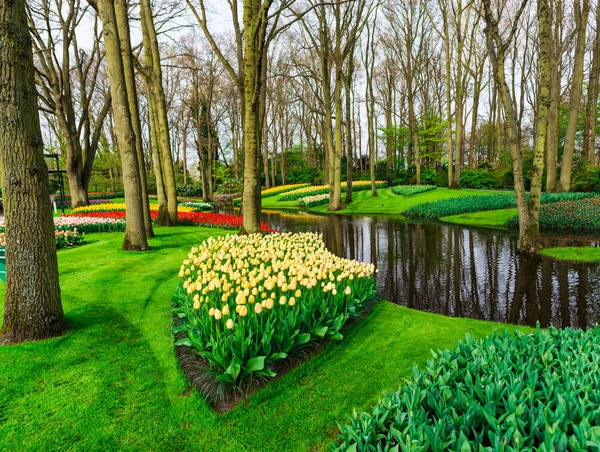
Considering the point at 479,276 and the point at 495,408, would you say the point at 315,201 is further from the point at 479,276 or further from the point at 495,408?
the point at 495,408

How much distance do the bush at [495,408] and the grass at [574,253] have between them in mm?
7542

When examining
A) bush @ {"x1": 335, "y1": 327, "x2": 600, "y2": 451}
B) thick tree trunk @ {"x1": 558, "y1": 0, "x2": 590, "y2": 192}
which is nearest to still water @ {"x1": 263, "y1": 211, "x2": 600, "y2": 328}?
bush @ {"x1": 335, "y1": 327, "x2": 600, "y2": 451}

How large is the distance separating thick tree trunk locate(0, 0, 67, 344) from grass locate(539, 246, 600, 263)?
10.9 meters

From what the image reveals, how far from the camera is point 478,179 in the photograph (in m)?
30.6

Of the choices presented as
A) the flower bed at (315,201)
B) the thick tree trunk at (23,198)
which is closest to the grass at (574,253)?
the thick tree trunk at (23,198)

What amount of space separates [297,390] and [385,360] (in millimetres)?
1081

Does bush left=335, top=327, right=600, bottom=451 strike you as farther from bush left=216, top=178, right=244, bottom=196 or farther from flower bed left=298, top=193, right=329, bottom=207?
bush left=216, top=178, right=244, bottom=196

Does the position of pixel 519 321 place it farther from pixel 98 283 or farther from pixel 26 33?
pixel 26 33

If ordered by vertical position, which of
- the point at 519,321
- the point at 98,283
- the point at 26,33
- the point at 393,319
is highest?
the point at 26,33

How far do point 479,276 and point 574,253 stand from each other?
3485 millimetres

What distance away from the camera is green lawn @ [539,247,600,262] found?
9.16 meters

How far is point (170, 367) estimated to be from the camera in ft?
12.1

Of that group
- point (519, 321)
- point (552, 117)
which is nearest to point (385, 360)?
point (519, 321)

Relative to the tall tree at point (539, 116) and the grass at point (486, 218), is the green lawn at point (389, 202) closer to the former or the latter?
the grass at point (486, 218)
